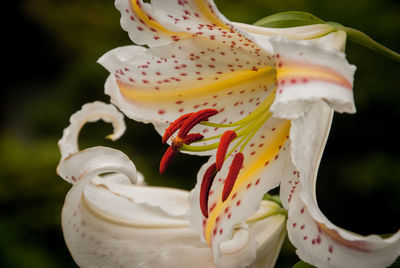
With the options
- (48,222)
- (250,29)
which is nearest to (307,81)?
(250,29)

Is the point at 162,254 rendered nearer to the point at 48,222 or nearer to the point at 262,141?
the point at 262,141

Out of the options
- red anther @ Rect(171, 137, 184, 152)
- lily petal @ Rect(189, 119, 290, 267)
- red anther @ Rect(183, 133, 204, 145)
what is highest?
red anther @ Rect(171, 137, 184, 152)

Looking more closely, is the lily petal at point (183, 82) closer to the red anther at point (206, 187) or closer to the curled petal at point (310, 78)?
the red anther at point (206, 187)

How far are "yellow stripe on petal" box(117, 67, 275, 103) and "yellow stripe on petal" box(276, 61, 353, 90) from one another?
0.65 ft

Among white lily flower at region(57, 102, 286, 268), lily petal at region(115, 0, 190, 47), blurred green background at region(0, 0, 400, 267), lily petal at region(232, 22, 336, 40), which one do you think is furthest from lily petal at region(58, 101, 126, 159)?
blurred green background at region(0, 0, 400, 267)

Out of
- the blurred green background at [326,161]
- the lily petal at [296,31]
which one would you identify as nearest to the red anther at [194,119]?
the lily petal at [296,31]

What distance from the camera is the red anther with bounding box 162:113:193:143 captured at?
732 mm

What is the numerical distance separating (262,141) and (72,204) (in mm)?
237

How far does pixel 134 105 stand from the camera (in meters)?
0.82

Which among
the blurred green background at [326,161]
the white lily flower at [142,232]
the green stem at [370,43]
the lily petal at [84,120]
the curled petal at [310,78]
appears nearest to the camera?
the curled petal at [310,78]

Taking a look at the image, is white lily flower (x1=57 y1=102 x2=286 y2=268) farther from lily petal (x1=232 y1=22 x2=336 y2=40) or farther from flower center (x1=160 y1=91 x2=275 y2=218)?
lily petal (x1=232 y1=22 x2=336 y2=40)

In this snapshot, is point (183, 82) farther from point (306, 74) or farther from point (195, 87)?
point (306, 74)

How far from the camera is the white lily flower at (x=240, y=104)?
551 millimetres

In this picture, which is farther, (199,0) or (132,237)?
(132,237)
